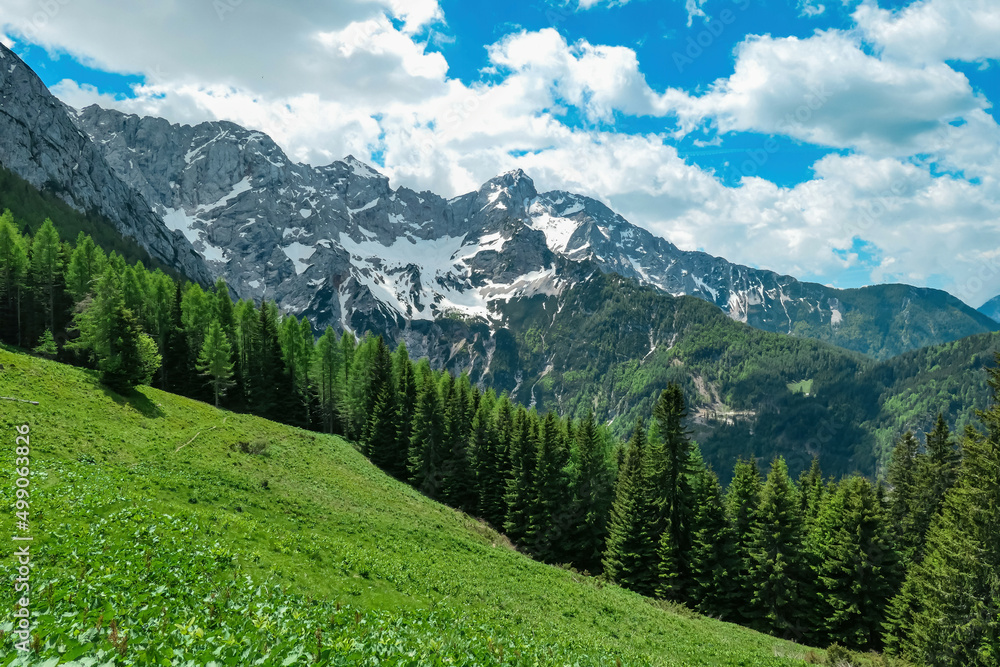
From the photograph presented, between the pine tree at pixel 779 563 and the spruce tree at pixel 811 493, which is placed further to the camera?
the spruce tree at pixel 811 493

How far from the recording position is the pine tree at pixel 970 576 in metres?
25.8

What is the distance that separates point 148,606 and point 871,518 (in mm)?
50310

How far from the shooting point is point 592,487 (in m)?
57.2

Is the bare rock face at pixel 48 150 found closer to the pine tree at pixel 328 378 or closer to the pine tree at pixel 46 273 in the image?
the pine tree at pixel 46 273

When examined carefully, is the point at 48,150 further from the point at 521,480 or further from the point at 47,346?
the point at 521,480

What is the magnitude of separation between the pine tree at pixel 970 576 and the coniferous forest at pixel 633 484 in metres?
0.09

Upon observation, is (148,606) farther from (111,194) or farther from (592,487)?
(111,194)

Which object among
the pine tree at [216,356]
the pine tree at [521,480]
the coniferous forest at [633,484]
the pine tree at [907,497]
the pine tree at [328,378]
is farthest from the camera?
the pine tree at [328,378]

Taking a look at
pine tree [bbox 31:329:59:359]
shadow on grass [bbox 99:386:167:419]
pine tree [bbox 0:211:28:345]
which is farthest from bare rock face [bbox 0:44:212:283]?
shadow on grass [bbox 99:386:167:419]

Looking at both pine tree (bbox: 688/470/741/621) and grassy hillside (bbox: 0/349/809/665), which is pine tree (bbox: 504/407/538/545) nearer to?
grassy hillside (bbox: 0/349/809/665)

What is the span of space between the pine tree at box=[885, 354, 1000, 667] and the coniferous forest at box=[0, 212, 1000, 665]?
0.29 ft

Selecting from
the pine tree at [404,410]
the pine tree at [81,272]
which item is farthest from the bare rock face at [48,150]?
the pine tree at [404,410]

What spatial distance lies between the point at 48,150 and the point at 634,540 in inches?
8910

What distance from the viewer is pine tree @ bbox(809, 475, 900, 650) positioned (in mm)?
41062
